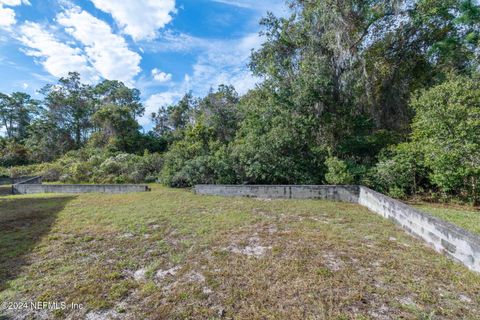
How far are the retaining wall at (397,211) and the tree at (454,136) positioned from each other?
2.07 metres

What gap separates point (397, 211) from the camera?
14.8 ft

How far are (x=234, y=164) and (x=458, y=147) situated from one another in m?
6.68

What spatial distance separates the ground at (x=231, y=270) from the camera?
2.15 m

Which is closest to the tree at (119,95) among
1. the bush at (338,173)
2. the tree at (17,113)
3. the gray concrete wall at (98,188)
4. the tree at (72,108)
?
the tree at (72,108)

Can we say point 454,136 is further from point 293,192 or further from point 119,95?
point 119,95

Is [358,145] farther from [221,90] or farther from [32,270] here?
[221,90]

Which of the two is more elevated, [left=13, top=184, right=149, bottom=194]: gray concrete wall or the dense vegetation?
the dense vegetation

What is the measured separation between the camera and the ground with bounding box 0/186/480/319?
215cm

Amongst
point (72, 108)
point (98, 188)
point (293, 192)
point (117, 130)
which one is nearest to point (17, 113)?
point (72, 108)

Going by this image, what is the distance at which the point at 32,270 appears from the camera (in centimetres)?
291

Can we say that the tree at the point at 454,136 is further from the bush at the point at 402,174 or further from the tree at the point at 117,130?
the tree at the point at 117,130

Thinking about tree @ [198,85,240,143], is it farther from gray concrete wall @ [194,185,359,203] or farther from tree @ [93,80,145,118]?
tree @ [93,80,145,118]

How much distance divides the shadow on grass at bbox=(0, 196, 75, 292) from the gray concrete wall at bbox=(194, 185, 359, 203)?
184 inches

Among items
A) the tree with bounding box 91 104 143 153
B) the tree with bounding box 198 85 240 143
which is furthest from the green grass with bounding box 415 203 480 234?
the tree with bounding box 91 104 143 153
